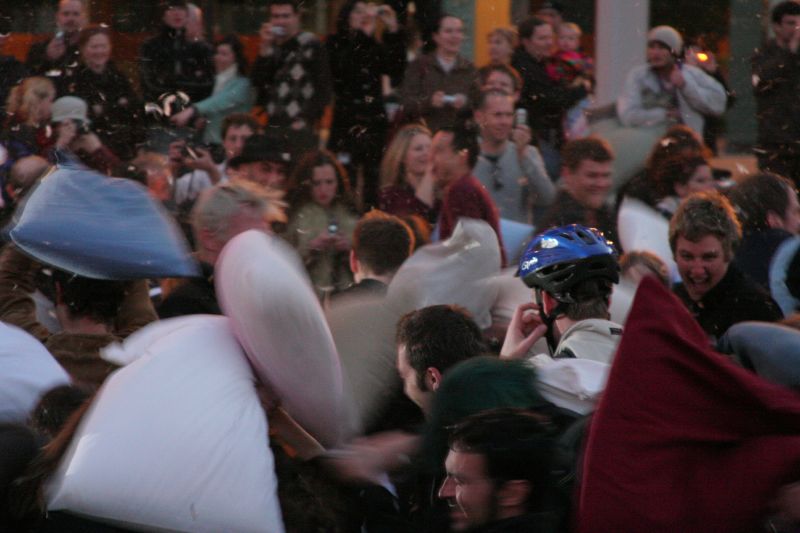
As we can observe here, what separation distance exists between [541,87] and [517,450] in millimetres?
7265

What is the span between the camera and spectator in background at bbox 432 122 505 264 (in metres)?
7.27

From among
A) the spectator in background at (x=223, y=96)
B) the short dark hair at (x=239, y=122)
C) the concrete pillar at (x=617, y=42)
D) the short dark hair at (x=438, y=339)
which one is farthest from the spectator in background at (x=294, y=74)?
the short dark hair at (x=438, y=339)

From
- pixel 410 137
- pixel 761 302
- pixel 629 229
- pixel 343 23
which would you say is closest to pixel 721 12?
pixel 343 23

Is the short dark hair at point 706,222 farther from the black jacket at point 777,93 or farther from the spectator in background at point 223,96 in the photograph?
the spectator in background at point 223,96

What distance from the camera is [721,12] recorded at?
42.5 ft

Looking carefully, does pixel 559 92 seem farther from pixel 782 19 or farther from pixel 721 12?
pixel 721 12

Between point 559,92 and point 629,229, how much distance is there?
3.07 meters

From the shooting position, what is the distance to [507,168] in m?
8.39

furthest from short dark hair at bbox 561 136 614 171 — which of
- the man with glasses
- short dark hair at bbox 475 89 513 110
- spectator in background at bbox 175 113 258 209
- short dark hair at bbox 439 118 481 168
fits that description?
spectator in background at bbox 175 113 258 209

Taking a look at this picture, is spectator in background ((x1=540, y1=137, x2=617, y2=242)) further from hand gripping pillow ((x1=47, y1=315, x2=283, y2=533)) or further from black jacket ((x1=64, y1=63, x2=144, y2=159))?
hand gripping pillow ((x1=47, y1=315, x2=283, y2=533))

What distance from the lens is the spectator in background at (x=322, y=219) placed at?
24.6ft

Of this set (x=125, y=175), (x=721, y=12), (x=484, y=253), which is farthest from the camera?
(x=721, y=12)

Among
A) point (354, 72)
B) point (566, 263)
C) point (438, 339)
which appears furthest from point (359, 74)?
point (438, 339)

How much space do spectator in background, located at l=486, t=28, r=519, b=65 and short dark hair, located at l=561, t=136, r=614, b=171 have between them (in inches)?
103
